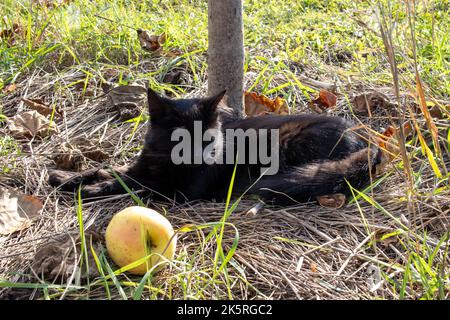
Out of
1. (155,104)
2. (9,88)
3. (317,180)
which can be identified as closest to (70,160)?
(155,104)

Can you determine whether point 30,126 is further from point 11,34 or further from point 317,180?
point 317,180

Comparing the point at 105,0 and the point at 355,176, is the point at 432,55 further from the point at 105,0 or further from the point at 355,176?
the point at 105,0

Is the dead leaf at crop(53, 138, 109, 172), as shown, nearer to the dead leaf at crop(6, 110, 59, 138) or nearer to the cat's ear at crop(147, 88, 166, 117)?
the dead leaf at crop(6, 110, 59, 138)

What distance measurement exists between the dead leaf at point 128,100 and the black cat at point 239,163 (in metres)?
0.53

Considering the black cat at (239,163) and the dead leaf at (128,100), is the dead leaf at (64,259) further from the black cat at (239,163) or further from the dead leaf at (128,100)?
the dead leaf at (128,100)

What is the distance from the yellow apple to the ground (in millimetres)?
70

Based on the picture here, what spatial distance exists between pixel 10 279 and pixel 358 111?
250 cm

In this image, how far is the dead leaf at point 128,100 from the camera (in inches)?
151

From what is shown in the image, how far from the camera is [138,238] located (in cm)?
215

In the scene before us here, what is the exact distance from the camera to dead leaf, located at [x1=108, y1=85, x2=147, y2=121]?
3.83m

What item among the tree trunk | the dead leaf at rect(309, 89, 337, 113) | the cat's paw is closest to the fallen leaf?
the cat's paw

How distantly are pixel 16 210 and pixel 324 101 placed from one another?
2.18 meters

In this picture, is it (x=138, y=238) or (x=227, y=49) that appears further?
(x=227, y=49)
